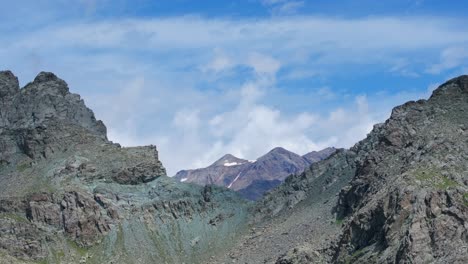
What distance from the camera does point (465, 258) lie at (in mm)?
194250

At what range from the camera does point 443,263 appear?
7854 inches

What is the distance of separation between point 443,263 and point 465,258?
6.51 meters
